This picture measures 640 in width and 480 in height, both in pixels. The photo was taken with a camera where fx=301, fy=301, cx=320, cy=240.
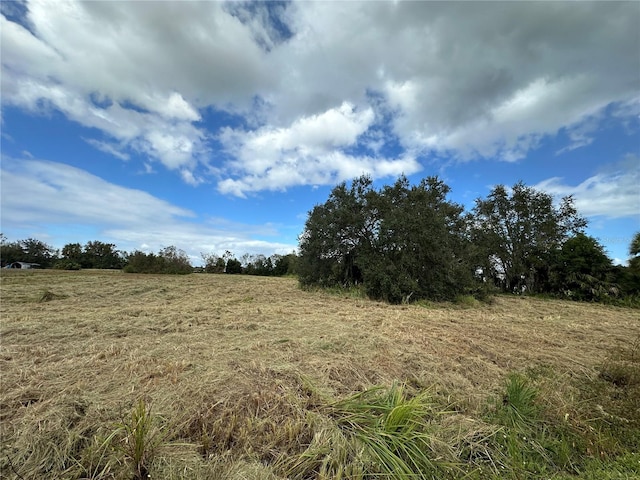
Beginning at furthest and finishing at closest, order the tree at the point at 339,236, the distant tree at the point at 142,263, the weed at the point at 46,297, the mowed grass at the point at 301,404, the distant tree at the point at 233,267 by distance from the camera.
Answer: the distant tree at the point at 233,267 < the distant tree at the point at 142,263 < the tree at the point at 339,236 < the weed at the point at 46,297 < the mowed grass at the point at 301,404

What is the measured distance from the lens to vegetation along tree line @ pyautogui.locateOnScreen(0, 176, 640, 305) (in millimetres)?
10469

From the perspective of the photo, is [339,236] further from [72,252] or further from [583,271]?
[72,252]

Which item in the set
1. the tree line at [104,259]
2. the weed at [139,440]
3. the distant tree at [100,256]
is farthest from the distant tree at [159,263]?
the weed at [139,440]

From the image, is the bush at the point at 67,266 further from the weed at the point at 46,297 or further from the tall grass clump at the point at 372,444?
the tall grass clump at the point at 372,444

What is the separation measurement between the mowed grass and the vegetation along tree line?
575cm

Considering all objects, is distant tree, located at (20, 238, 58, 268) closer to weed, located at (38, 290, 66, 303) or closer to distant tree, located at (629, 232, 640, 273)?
weed, located at (38, 290, 66, 303)

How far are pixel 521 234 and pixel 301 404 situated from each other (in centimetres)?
1802

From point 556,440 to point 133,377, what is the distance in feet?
12.0

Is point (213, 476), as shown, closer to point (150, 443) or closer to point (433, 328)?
point (150, 443)

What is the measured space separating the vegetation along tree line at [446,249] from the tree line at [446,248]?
0.04 m

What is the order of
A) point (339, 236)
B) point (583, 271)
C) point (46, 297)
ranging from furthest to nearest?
1. point (583, 271)
2. point (339, 236)
3. point (46, 297)

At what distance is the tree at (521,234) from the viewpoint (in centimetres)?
1606

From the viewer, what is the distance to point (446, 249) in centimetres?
1049

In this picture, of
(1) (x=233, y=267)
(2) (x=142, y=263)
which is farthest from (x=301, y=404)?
(1) (x=233, y=267)
